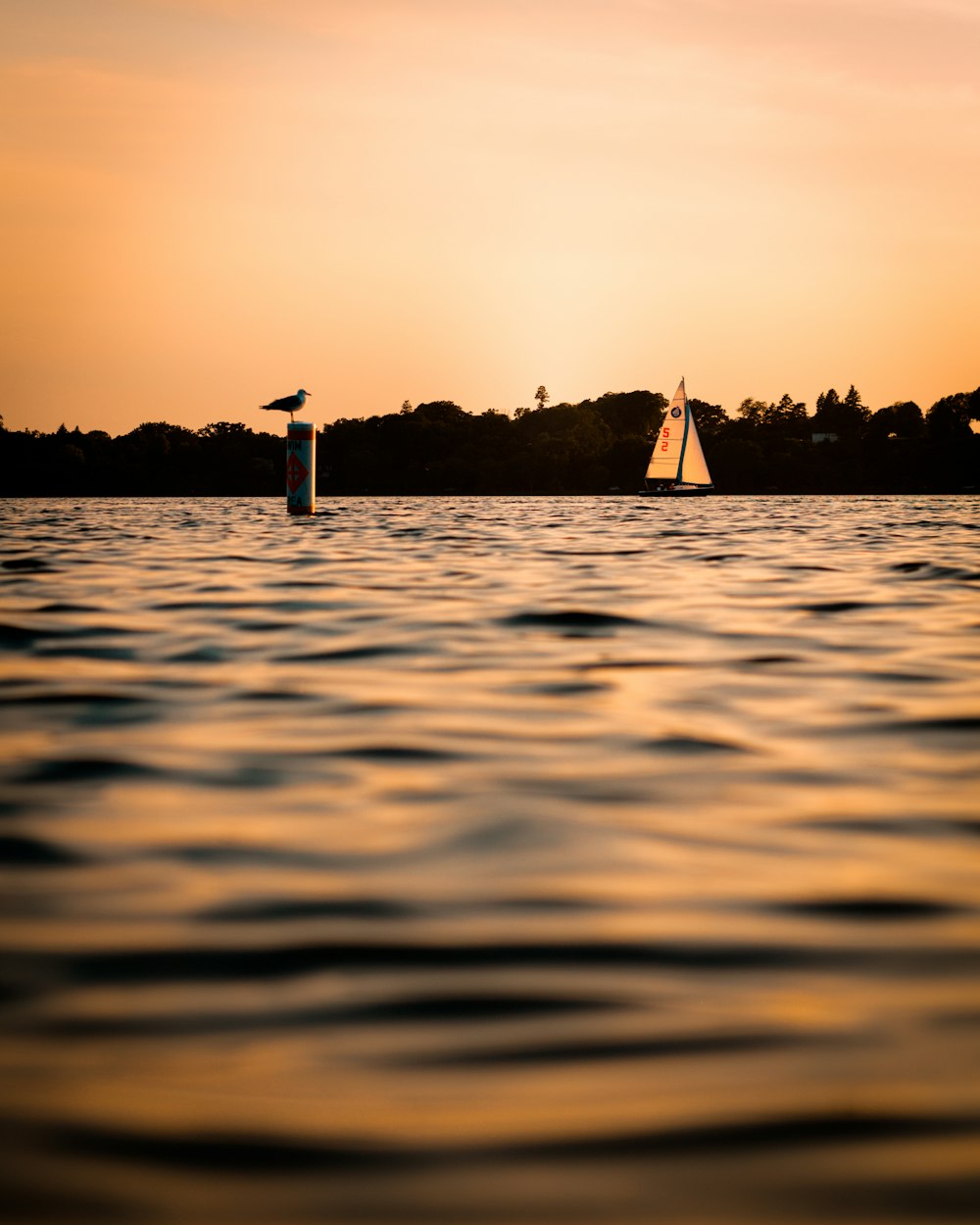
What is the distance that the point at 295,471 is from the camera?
26859 mm

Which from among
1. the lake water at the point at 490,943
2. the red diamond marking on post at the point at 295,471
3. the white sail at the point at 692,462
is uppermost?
the white sail at the point at 692,462

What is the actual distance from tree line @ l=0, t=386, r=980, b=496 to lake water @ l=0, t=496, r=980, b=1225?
358 feet

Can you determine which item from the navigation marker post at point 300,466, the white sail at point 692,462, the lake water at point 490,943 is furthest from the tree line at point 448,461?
the lake water at point 490,943

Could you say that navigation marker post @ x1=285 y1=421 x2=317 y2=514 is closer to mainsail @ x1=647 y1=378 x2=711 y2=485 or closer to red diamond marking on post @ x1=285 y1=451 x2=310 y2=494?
red diamond marking on post @ x1=285 y1=451 x2=310 y2=494

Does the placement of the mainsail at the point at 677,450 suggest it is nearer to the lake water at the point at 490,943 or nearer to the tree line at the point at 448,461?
the tree line at the point at 448,461

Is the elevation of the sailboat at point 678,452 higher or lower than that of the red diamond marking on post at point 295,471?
higher

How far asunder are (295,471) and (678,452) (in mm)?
50428

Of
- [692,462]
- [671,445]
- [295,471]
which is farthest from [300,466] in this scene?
[692,462]

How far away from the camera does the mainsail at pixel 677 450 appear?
74.4m

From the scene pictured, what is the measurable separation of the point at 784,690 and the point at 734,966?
3184 millimetres

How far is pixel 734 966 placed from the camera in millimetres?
→ 2363

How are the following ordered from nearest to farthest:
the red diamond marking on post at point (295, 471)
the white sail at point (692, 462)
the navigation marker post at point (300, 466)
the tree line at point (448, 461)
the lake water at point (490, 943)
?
the lake water at point (490, 943) < the navigation marker post at point (300, 466) < the red diamond marking on post at point (295, 471) < the white sail at point (692, 462) < the tree line at point (448, 461)

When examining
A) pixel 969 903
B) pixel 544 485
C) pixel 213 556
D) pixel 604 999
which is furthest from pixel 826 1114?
pixel 544 485

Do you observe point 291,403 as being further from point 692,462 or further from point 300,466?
point 692,462
